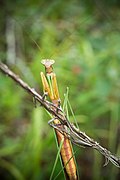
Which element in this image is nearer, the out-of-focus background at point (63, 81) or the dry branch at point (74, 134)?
the dry branch at point (74, 134)

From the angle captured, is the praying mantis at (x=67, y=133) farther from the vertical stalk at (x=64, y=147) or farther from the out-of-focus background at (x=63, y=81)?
the out-of-focus background at (x=63, y=81)

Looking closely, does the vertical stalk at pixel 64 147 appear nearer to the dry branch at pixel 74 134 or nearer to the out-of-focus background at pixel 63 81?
the dry branch at pixel 74 134

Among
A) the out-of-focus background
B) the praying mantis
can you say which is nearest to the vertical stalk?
the praying mantis

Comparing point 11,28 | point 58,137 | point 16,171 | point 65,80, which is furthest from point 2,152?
point 58,137

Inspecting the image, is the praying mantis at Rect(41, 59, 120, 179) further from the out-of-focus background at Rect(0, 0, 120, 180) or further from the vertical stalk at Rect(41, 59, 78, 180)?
the out-of-focus background at Rect(0, 0, 120, 180)

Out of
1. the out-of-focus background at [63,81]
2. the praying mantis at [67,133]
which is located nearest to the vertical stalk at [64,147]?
the praying mantis at [67,133]

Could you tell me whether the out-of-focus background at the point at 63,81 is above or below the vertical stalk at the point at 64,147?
above

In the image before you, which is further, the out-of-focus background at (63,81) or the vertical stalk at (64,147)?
the out-of-focus background at (63,81)

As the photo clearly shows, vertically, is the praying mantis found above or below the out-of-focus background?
below

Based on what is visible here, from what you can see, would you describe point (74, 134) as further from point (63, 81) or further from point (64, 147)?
point (63, 81)
